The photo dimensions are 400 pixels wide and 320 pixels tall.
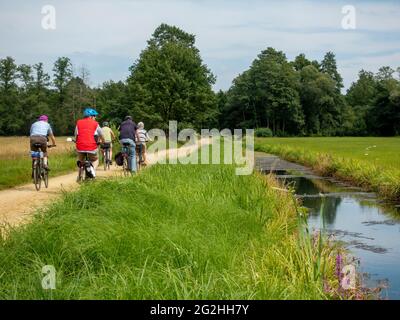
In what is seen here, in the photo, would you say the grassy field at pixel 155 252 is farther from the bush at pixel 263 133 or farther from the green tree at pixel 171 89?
the bush at pixel 263 133

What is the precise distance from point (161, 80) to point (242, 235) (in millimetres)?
54559

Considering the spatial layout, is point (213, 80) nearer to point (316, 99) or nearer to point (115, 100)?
point (115, 100)

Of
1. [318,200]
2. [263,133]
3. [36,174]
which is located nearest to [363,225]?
[318,200]

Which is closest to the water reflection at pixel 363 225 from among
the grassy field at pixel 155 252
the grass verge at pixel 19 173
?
the grassy field at pixel 155 252

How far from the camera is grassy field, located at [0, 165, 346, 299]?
5.65 m

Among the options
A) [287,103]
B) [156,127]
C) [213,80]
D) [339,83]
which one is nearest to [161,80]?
[156,127]

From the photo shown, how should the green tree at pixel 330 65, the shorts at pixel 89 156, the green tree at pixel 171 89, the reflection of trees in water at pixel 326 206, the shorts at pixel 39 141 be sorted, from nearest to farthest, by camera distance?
1. the shorts at pixel 89 156
2. the shorts at pixel 39 141
3. the reflection of trees in water at pixel 326 206
4. the green tree at pixel 171 89
5. the green tree at pixel 330 65

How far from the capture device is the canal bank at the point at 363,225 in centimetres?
962

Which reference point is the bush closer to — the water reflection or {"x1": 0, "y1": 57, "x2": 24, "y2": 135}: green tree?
{"x1": 0, "y1": 57, "x2": 24, "y2": 135}: green tree

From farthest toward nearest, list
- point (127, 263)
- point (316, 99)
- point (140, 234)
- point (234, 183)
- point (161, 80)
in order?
point (316, 99), point (161, 80), point (234, 183), point (140, 234), point (127, 263)

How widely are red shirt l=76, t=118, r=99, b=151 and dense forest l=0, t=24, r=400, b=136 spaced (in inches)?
1918

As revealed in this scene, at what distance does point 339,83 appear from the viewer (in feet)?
387

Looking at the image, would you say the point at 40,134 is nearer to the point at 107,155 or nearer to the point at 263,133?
the point at 107,155

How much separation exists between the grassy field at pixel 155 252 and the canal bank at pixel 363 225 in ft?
3.20
